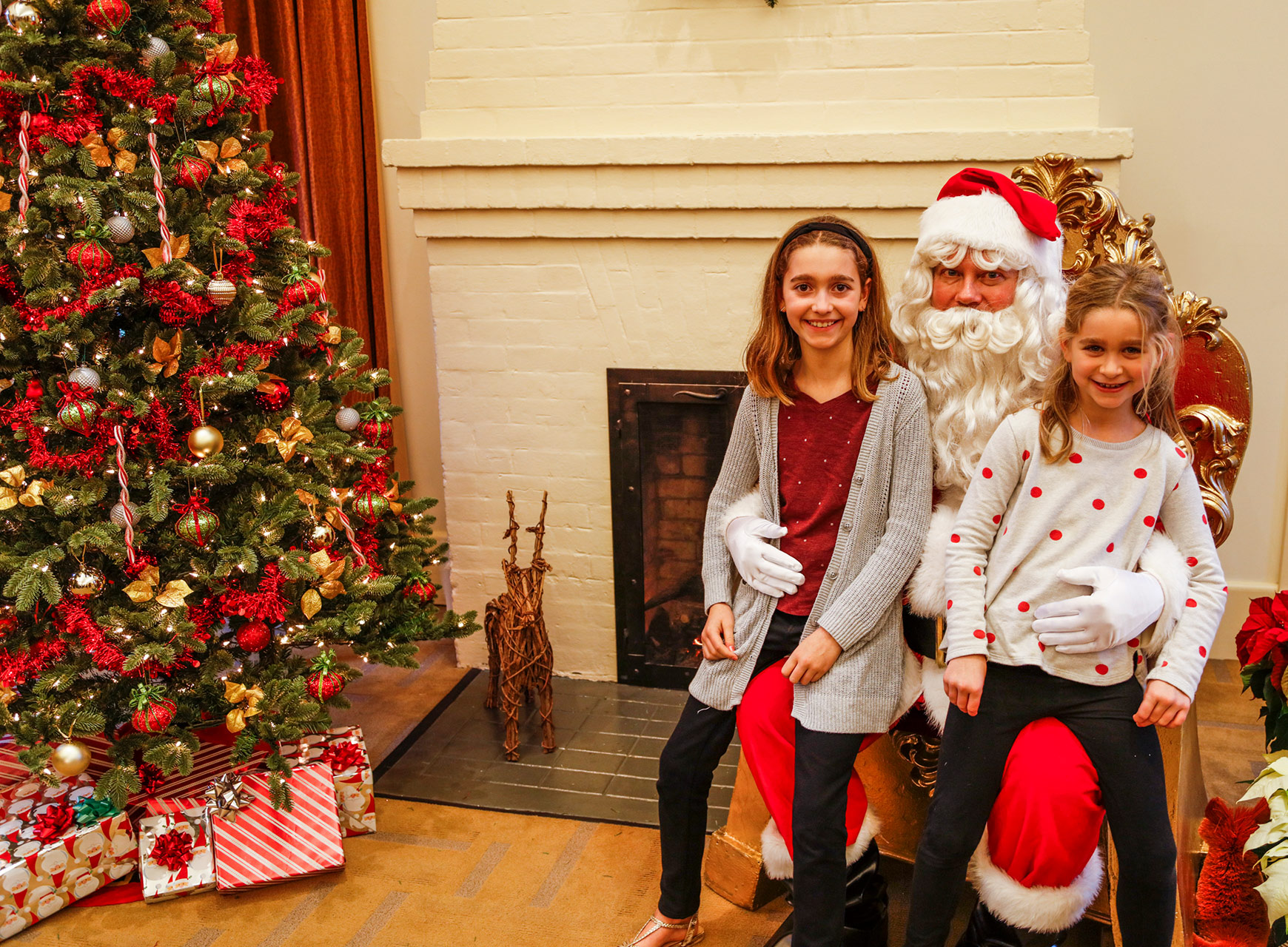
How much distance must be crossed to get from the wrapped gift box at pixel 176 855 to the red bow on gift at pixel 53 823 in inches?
6.2

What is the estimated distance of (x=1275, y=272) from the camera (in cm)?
308

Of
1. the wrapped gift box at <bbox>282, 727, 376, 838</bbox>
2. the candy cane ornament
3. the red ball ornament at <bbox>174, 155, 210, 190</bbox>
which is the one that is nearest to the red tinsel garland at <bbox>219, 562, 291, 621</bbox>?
the wrapped gift box at <bbox>282, 727, 376, 838</bbox>

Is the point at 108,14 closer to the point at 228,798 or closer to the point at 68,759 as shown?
the point at 68,759

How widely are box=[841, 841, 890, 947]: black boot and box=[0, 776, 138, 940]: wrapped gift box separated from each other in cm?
164

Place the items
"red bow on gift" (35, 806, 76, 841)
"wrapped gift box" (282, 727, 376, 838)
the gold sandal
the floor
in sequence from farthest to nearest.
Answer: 1. the floor
2. "wrapped gift box" (282, 727, 376, 838)
3. "red bow on gift" (35, 806, 76, 841)
4. the gold sandal

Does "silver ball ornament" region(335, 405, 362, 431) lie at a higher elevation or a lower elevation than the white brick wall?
lower

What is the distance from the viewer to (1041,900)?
5.72 feet

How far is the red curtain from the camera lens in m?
3.30

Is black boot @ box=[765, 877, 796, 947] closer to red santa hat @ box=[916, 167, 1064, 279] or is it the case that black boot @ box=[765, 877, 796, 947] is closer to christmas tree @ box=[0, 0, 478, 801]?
christmas tree @ box=[0, 0, 478, 801]

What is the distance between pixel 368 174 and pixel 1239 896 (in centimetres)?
320

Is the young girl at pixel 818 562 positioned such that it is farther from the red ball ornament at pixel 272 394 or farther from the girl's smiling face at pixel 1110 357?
the red ball ornament at pixel 272 394

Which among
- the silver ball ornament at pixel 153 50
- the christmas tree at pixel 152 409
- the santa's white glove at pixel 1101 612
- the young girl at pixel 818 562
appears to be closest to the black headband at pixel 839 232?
the young girl at pixel 818 562

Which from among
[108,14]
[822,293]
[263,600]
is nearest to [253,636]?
[263,600]

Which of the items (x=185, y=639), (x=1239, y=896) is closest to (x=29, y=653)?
(x=185, y=639)
